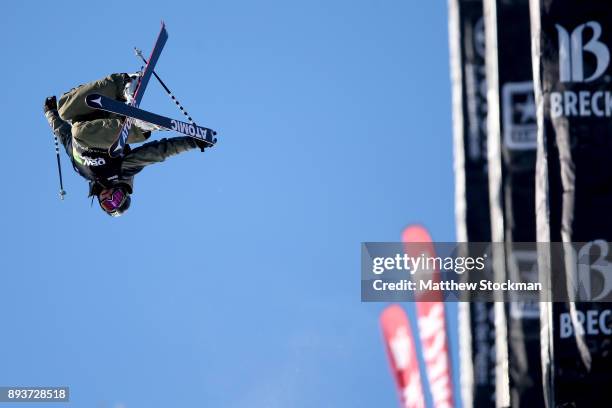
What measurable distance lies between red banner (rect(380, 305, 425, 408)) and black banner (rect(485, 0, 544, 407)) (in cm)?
782

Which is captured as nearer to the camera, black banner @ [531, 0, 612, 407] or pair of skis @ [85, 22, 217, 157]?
black banner @ [531, 0, 612, 407]

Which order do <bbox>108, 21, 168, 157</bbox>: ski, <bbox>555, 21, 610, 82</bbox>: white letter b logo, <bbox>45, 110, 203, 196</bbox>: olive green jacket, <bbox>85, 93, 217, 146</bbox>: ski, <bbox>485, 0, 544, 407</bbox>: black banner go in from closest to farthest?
<bbox>555, 21, 610, 82</bbox>: white letter b logo, <bbox>485, 0, 544, 407</bbox>: black banner, <bbox>85, 93, 217, 146</bbox>: ski, <bbox>108, 21, 168, 157</bbox>: ski, <bbox>45, 110, 203, 196</bbox>: olive green jacket

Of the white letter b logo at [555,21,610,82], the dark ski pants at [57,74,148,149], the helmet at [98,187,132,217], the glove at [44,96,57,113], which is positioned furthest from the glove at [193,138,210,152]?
the white letter b logo at [555,21,610,82]

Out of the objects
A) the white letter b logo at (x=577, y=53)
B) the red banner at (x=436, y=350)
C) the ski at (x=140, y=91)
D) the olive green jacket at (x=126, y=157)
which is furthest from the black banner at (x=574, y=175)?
the red banner at (x=436, y=350)

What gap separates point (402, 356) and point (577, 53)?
12.0 m

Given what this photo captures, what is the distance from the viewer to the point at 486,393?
1461 cm

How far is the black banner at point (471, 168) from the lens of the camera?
47.9 feet

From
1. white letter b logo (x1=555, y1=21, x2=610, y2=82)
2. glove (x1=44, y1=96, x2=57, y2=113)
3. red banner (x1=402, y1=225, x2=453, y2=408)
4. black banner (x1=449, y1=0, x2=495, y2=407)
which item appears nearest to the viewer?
white letter b logo (x1=555, y1=21, x2=610, y2=82)

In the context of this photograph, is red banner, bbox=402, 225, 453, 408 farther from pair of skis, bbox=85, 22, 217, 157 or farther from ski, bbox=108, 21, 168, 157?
ski, bbox=108, 21, 168, 157

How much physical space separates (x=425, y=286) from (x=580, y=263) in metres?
4.14

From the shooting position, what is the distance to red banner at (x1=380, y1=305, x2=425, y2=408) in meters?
20.8

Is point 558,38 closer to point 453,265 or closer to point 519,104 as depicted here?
point 519,104

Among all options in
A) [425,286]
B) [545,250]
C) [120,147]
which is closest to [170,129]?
[120,147]

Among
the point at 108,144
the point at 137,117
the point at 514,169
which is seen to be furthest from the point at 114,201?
the point at 514,169
